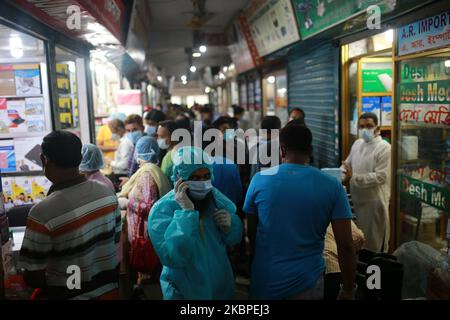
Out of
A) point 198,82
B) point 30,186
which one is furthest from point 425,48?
point 198,82

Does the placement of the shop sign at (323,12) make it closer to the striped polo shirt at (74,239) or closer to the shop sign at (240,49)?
the striped polo shirt at (74,239)

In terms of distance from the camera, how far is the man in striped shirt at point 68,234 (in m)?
2.13

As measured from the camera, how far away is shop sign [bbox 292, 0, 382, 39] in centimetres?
455

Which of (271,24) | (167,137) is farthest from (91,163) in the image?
(271,24)

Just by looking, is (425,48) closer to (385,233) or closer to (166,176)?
(385,233)

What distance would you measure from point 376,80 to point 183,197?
4.36 metres

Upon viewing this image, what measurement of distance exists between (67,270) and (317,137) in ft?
18.3

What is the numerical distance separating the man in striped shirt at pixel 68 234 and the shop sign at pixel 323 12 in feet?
10.7

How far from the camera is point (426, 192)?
159 inches

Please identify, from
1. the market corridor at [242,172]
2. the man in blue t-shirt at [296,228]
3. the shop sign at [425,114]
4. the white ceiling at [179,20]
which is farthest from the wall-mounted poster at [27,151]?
the white ceiling at [179,20]

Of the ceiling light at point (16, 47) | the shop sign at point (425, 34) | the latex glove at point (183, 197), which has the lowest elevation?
the latex glove at point (183, 197)

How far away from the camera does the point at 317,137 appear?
716 cm

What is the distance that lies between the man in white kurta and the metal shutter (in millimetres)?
1224

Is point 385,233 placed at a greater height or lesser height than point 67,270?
lesser
